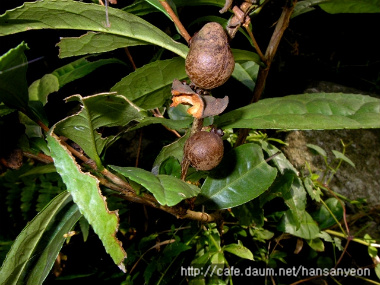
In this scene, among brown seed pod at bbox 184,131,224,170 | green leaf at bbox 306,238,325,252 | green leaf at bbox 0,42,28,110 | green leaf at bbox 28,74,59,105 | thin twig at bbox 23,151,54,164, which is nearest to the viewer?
green leaf at bbox 0,42,28,110

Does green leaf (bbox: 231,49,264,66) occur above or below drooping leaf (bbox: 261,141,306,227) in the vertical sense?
above

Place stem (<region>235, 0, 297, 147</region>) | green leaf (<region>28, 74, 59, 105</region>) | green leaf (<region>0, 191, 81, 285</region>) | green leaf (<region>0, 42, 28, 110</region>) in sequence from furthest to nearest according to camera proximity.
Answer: green leaf (<region>28, 74, 59, 105</region>)
stem (<region>235, 0, 297, 147</region>)
green leaf (<region>0, 191, 81, 285</region>)
green leaf (<region>0, 42, 28, 110</region>)

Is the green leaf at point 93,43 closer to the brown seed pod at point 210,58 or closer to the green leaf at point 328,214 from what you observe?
the brown seed pod at point 210,58

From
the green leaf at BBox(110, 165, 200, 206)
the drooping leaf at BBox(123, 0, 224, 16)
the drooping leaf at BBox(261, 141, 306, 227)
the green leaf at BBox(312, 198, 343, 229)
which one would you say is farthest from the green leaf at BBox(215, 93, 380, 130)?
the green leaf at BBox(312, 198, 343, 229)

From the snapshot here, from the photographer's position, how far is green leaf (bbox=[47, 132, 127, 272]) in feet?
1.84

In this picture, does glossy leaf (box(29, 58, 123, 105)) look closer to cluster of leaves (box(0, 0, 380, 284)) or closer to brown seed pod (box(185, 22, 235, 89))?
cluster of leaves (box(0, 0, 380, 284))

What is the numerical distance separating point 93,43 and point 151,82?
0.64 feet

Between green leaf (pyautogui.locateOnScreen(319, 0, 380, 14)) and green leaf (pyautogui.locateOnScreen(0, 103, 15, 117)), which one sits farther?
green leaf (pyautogui.locateOnScreen(319, 0, 380, 14))

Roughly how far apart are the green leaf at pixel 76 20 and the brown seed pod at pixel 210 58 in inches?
9.1

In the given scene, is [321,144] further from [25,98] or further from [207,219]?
[25,98]

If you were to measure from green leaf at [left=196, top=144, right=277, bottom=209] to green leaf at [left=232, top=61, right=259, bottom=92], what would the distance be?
1.39 ft

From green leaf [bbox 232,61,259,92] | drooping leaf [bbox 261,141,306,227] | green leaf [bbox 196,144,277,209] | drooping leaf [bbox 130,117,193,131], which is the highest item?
drooping leaf [bbox 130,117,193,131]

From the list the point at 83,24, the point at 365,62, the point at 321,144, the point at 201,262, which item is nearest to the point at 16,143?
the point at 83,24

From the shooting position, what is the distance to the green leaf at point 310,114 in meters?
0.69
